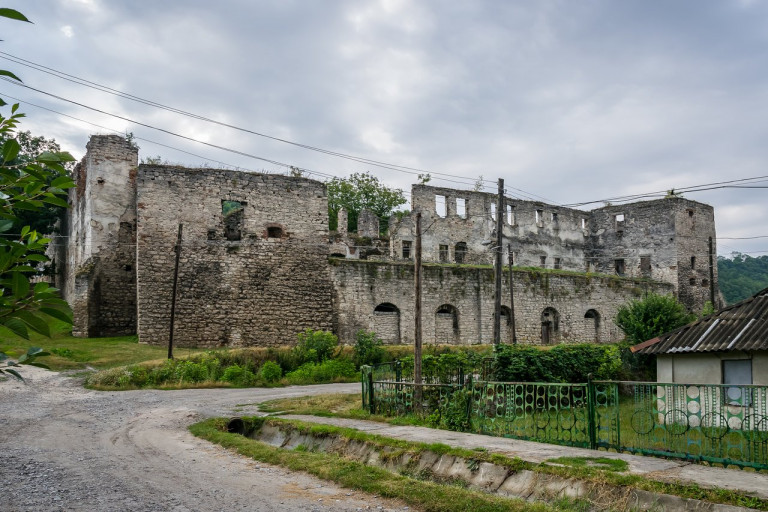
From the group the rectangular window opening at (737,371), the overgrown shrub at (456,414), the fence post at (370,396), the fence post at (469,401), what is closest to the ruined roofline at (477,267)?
the fence post at (370,396)

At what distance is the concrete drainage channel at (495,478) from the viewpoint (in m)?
6.59

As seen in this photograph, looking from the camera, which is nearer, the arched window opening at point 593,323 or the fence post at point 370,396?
the fence post at point 370,396

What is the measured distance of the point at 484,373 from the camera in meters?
16.1

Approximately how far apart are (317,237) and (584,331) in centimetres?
1634

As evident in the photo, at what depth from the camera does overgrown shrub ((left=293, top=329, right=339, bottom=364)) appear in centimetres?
2258

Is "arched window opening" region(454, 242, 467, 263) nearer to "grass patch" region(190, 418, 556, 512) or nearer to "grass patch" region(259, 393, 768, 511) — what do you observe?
"grass patch" region(259, 393, 768, 511)

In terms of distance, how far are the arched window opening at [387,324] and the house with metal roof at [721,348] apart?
15.0 meters

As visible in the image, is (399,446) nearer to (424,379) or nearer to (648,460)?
(648,460)

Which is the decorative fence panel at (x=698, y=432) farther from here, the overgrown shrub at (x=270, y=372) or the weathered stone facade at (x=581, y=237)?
the weathered stone facade at (x=581, y=237)

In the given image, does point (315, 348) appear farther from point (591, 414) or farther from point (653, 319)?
point (591, 414)

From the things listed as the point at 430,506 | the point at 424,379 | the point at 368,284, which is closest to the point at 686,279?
the point at 368,284

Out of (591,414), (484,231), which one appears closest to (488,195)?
(484,231)

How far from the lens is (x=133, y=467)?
30.2 ft

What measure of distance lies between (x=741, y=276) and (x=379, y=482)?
197 ft
